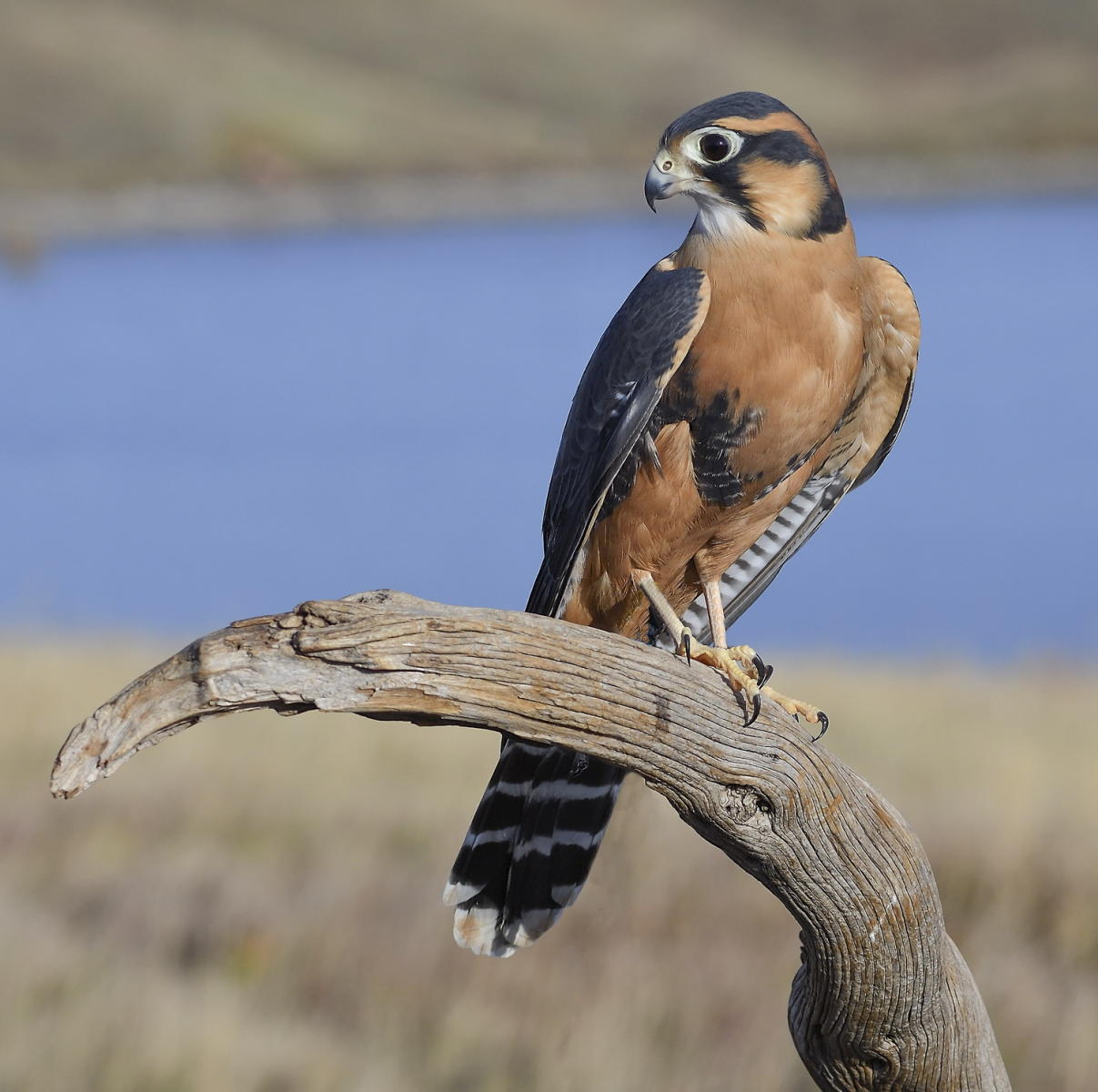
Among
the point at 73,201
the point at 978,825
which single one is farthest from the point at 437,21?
the point at 978,825

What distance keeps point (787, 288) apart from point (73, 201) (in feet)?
134

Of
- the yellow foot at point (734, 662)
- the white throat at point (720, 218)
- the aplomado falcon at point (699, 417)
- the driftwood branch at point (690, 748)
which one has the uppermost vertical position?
the white throat at point (720, 218)

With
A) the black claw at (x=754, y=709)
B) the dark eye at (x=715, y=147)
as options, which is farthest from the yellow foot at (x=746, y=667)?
the dark eye at (x=715, y=147)

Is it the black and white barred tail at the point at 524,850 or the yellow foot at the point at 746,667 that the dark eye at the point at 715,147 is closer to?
the yellow foot at the point at 746,667

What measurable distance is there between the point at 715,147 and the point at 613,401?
1.81ft

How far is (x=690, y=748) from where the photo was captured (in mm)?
2625

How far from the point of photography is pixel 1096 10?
54.9m

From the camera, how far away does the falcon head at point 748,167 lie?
118 inches

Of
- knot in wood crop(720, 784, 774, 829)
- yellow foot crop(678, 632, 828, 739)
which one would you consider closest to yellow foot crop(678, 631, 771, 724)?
yellow foot crop(678, 632, 828, 739)

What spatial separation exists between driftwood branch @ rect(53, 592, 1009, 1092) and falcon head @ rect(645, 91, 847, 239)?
3.15 feet

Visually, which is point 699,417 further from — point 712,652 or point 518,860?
point 518,860

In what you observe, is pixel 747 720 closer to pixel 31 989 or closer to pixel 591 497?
pixel 591 497

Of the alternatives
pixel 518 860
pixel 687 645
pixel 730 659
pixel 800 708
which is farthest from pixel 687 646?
pixel 518 860

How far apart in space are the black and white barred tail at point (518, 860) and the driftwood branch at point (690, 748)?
1.63 ft
